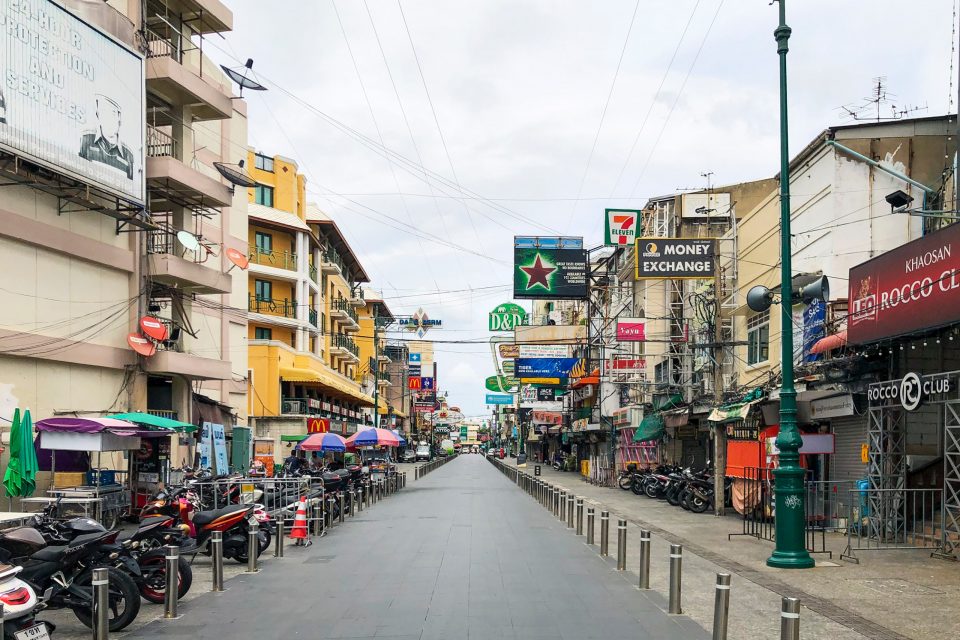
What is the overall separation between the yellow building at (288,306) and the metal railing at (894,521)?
32.5m

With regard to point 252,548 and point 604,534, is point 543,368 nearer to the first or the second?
point 604,534

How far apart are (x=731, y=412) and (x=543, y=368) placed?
2829 centimetres

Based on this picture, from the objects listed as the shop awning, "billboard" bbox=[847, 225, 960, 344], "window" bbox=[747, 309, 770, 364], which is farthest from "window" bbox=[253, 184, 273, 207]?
"billboard" bbox=[847, 225, 960, 344]

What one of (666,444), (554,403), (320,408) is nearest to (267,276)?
(320,408)

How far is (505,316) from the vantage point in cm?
5038

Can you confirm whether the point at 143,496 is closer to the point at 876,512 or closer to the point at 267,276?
the point at 876,512

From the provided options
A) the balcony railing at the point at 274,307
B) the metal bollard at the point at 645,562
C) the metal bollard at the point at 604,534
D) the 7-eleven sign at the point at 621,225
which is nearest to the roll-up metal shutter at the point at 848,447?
the metal bollard at the point at 604,534

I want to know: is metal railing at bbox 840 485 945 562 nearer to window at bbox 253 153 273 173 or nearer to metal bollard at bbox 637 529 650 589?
metal bollard at bbox 637 529 650 589

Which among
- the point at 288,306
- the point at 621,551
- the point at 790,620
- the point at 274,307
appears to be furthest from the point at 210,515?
the point at 288,306

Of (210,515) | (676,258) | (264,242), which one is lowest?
(210,515)

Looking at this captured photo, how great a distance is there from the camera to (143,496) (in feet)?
79.7

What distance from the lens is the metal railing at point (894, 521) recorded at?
17.0 meters

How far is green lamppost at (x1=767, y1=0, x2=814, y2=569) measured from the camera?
1486cm

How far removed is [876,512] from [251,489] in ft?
42.4
